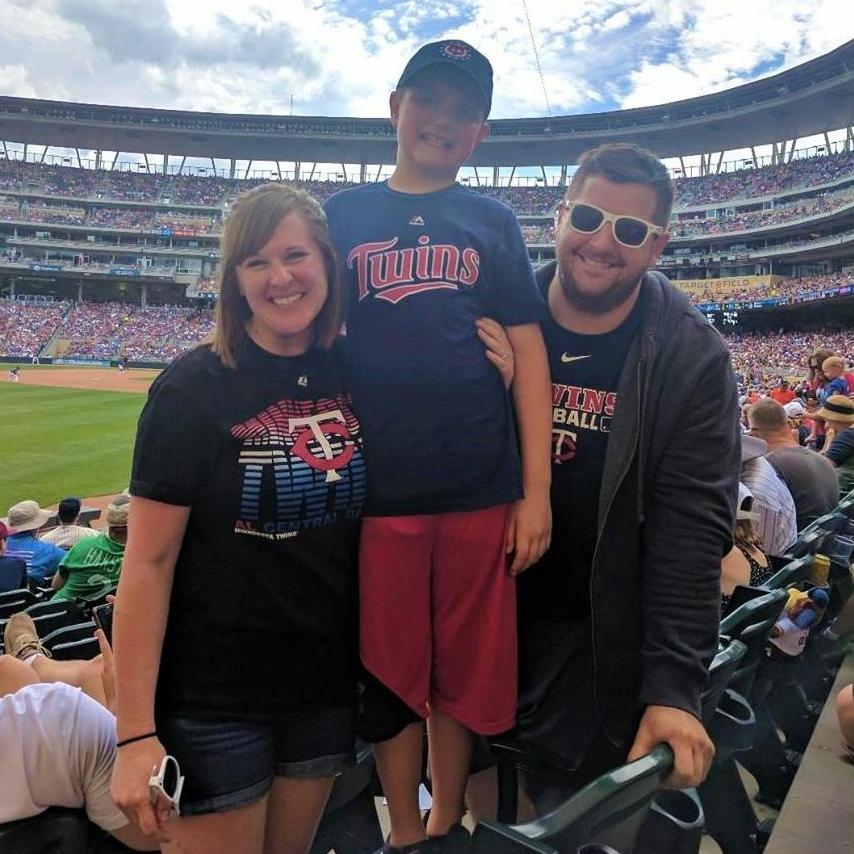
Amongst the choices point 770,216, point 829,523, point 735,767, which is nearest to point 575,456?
point 735,767

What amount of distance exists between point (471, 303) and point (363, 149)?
60237 mm

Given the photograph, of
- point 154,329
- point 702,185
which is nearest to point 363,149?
point 154,329

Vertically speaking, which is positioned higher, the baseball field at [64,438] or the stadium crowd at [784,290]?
the stadium crowd at [784,290]

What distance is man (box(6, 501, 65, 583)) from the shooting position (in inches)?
251

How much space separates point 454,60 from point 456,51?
4 cm

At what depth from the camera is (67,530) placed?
24.0 feet

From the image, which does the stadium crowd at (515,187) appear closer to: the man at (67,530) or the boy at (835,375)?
the boy at (835,375)

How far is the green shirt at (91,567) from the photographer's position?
4887 millimetres

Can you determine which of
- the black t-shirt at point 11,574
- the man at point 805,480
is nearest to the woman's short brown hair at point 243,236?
the man at point 805,480

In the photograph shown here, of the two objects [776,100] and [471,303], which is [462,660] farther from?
[776,100]

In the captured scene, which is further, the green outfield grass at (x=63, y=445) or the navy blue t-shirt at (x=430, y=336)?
the green outfield grass at (x=63, y=445)

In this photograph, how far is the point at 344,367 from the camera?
1.82 meters

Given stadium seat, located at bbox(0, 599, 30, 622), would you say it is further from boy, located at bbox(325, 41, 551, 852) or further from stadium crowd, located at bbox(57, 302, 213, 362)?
stadium crowd, located at bbox(57, 302, 213, 362)

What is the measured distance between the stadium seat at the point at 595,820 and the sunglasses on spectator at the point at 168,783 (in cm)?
77
